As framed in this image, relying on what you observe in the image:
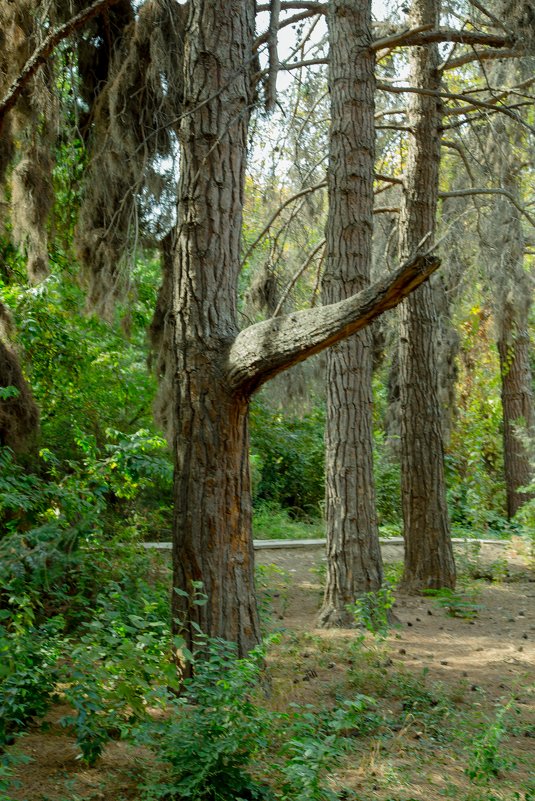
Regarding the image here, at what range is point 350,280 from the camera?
8523 millimetres

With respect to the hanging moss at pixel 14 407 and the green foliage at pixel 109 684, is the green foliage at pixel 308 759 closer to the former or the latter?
the green foliage at pixel 109 684

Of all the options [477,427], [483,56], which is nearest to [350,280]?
[483,56]

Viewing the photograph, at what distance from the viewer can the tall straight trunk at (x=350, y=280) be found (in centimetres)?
845

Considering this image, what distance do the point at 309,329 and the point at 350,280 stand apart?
408 centimetres

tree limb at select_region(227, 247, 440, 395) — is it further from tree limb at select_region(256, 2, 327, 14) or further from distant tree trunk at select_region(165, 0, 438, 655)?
tree limb at select_region(256, 2, 327, 14)

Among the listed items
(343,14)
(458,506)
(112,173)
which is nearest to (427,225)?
(343,14)

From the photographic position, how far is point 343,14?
866 centimetres

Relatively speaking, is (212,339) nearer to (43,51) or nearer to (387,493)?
(43,51)

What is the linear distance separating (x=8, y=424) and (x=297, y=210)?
4.87 metres

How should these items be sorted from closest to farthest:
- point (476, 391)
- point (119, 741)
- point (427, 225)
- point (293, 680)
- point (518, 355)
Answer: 1. point (119, 741)
2. point (293, 680)
3. point (427, 225)
4. point (518, 355)
5. point (476, 391)

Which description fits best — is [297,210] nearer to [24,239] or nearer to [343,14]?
[343,14]

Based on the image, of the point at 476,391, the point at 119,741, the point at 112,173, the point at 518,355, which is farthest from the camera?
the point at 476,391

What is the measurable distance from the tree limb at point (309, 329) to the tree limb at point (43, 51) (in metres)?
3.44

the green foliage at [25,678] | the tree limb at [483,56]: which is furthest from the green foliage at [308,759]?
the tree limb at [483,56]
